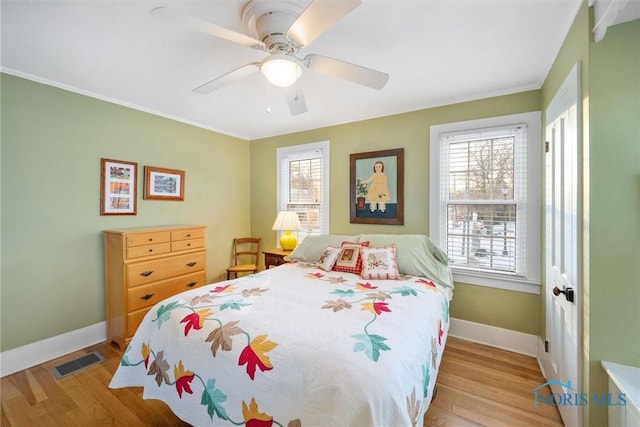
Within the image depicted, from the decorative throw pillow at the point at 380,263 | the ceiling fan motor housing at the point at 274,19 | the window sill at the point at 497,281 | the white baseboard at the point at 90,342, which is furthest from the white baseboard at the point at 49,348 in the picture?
the window sill at the point at 497,281

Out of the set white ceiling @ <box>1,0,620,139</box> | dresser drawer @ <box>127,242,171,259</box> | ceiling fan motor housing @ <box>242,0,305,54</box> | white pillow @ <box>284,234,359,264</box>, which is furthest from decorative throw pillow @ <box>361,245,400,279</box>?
dresser drawer @ <box>127,242,171,259</box>

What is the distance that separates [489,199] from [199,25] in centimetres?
271

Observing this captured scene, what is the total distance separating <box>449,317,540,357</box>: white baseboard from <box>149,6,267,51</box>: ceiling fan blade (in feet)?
9.88

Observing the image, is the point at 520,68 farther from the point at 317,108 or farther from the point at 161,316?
the point at 161,316

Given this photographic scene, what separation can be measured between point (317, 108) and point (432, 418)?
2911mm

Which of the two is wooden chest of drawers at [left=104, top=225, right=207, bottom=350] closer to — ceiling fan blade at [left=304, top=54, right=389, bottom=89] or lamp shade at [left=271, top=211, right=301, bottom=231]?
lamp shade at [left=271, top=211, right=301, bottom=231]

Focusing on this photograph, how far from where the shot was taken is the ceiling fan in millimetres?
1194

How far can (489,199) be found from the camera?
2.62 m

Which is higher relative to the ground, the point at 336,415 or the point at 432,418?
the point at 336,415

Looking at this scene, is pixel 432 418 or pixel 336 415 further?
pixel 432 418

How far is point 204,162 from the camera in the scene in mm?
3678

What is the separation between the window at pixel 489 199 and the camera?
7.98 ft

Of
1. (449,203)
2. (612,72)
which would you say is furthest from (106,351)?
(612,72)

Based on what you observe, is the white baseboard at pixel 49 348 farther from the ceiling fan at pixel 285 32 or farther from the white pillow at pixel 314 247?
the ceiling fan at pixel 285 32
